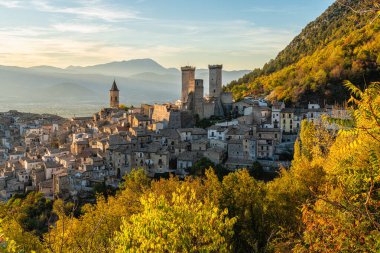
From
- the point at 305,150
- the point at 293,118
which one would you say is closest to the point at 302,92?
the point at 293,118

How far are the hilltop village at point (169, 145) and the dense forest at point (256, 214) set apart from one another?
9.96 m

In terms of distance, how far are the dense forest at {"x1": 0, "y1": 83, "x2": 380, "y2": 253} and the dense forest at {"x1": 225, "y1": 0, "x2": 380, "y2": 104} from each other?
25.1 meters

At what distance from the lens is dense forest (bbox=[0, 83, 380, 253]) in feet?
22.1

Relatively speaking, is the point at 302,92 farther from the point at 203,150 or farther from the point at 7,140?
the point at 7,140

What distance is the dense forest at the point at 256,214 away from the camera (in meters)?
6.74

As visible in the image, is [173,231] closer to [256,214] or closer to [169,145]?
[256,214]

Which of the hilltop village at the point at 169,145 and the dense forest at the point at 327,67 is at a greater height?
the dense forest at the point at 327,67

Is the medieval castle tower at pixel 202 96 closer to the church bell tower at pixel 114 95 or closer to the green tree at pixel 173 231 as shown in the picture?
the church bell tower at pixel 114 95

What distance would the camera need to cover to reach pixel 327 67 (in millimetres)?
59906

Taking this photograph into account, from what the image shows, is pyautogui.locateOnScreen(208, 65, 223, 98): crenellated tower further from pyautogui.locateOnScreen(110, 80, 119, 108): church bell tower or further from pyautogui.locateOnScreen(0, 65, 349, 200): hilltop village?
pyautogui.locateOnScreen(110, 80, 119, 108): church bell tower

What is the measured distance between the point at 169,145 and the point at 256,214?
92.7 ft

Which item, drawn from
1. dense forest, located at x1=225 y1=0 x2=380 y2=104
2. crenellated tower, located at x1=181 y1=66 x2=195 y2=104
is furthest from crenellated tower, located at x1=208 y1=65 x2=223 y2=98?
dense forest, located at x1=225 y1=0 x2=380 y2=104

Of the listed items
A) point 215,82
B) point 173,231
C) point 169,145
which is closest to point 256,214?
point 173,231

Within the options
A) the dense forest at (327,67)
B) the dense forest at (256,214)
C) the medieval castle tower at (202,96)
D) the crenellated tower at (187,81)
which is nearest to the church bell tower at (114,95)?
the crenellated tower at (187,81)
